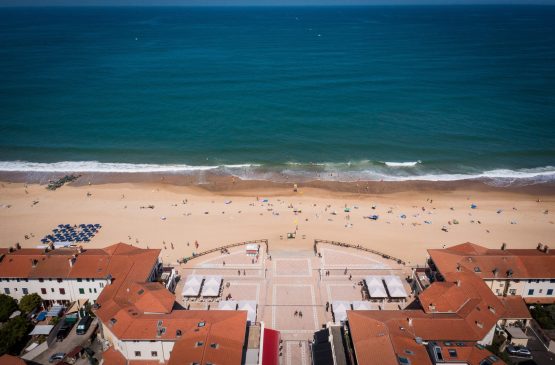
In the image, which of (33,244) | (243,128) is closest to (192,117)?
(243,128)

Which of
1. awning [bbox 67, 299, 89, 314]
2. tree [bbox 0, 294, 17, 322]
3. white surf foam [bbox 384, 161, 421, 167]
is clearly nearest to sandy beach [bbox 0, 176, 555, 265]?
white surf foam [bbox 384, 161, 421, 167]

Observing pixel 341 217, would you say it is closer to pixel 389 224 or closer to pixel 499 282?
pixel 389 224

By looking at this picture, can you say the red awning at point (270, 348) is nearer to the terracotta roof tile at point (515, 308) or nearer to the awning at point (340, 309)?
the awning at point (340, 309)

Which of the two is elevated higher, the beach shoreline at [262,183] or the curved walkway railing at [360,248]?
the beach shoreline at [262,183]

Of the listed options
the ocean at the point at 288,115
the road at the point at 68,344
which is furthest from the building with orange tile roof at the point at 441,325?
the ocean at the point at 288,115

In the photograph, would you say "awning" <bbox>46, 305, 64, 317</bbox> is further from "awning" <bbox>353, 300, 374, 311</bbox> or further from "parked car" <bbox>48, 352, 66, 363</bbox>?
"awning" <bbox>353, 300, 374, 311</bbox>

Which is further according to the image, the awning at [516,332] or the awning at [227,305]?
the awning at [227,305]

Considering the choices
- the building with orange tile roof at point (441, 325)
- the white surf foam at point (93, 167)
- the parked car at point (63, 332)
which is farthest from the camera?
the white surf foam at point (93, 167)

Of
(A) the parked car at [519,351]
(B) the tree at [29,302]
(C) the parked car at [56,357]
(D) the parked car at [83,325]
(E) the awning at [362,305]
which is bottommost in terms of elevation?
(C) the parked car at [56,357]
